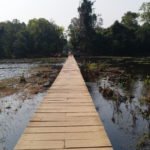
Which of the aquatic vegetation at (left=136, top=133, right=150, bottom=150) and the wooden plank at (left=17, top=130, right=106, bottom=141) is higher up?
the wooden plank at (left=17, top=130, right=106, bottom=141)

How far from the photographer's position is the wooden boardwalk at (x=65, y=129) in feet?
13.2

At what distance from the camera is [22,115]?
8922 mm

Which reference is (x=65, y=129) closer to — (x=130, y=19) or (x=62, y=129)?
(x=62, y=129)

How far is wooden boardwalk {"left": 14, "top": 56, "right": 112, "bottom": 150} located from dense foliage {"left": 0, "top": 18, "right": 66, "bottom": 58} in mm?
51137

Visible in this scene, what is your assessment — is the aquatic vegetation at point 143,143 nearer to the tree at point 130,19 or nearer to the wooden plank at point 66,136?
the wooden plank at point 66,136

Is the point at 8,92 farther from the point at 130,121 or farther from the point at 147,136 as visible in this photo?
the point at 147,136

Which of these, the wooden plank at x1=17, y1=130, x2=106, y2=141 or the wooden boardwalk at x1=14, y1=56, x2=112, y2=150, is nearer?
the wooden boardwalk at x1=14, y1=56, x2=112, y2=150

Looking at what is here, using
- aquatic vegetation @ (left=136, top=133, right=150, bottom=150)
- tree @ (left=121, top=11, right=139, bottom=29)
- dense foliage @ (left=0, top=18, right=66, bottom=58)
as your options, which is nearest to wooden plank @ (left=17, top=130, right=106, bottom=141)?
aquatic vegetation @ (left=136, top=133, right=150, bottom=150)

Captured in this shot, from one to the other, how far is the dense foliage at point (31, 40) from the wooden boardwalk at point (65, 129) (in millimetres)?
51137

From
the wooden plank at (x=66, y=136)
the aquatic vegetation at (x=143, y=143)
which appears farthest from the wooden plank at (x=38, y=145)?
the aquatic vegetation at (x=143, y=143)

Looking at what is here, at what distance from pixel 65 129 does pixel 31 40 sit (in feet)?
181

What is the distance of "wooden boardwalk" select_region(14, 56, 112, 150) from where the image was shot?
4.02 metres

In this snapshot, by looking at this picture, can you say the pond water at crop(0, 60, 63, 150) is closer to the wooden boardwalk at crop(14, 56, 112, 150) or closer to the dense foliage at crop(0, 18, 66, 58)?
the wooden boardwalk at crop(14, 56, 112, 150)

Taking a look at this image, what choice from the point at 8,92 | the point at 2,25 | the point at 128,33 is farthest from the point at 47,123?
the point at 2,25
